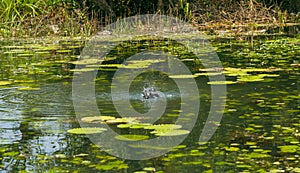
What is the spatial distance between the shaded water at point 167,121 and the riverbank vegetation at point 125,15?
13.7 ft

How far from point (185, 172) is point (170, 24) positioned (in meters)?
9.22

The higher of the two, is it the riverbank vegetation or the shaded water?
the riverbank vegetation

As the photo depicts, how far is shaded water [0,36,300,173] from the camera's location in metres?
3.68

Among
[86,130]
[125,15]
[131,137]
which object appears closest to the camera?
[131,137]

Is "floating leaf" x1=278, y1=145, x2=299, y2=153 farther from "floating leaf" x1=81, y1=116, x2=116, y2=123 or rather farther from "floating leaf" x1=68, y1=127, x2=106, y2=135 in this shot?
"floating leaf" x1=81, y1=116, x2=116, y2=123

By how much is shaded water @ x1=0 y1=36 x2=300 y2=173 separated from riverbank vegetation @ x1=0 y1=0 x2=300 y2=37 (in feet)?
13.7

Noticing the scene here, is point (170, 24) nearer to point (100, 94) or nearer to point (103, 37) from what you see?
point (103, 37)

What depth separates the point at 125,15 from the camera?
13242 millimetres

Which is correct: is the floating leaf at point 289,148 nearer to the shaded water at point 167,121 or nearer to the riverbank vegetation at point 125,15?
the shaded water at point 167,121

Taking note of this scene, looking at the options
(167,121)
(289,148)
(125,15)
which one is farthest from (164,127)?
(125,15)

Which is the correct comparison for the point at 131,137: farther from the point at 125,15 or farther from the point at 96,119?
the point at 125,15

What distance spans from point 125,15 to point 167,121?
28.6ft

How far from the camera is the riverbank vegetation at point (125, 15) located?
40.3 ft

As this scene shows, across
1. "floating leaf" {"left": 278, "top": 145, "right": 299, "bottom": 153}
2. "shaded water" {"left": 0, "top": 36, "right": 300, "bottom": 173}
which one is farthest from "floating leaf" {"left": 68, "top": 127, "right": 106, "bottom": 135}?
"floating leaf" {"left": 278, "top": 145, "right": 299, "bottom": 153}
